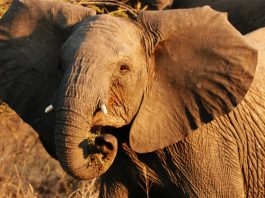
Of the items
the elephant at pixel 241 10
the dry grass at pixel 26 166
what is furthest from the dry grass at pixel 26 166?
the elephant at pixel 241 10

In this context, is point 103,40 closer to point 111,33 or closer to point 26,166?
point 111,33

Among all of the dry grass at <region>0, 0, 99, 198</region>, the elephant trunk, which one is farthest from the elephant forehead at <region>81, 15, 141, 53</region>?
the dry grass at <region>0, 0, 99, 198</region>

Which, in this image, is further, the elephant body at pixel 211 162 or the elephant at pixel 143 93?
the elephant body at pixel 211 162

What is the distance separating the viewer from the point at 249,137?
6367 millimetres

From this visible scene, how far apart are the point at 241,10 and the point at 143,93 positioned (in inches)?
125

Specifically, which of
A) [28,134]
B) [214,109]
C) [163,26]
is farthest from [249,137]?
[28,134]

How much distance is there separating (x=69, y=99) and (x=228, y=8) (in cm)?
399

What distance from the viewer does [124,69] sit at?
5617 mm

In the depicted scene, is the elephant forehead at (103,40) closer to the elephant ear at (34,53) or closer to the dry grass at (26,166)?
the elephant ear at (34,53)

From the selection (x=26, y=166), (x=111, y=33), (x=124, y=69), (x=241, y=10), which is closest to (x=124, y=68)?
(x=124, y=69)

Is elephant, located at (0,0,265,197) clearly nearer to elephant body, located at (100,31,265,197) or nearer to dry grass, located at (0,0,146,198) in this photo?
elephant body, located at (100,31,265,197)

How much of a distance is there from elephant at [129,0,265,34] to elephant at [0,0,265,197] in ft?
6.49

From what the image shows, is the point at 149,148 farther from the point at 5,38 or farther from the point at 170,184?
the point at 5,38

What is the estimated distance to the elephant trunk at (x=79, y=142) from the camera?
524 cm
